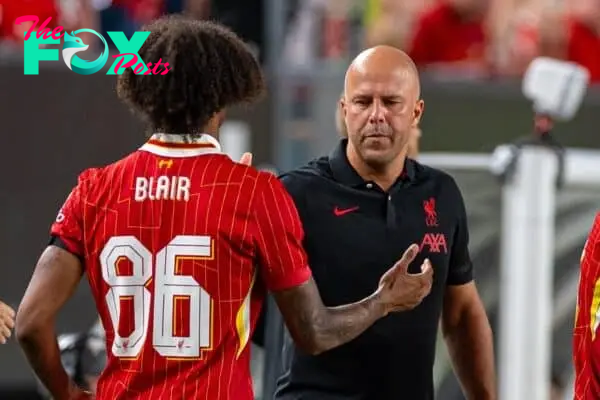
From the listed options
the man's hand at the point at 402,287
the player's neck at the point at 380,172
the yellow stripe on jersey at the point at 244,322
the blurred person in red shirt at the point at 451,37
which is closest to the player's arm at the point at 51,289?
the yellow stripe on jersey at the point at 244,322

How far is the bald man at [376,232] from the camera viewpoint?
14.4 feet

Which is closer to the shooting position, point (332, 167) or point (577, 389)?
point (577, 389)

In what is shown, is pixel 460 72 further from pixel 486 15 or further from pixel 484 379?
pixel 484 379

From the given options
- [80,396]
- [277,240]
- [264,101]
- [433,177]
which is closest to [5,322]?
[80,396]

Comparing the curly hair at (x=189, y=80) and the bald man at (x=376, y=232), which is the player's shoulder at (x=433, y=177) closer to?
the bald man at (x=376, y=232)

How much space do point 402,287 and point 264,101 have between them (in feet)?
15.2

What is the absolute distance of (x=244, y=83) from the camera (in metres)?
3.84

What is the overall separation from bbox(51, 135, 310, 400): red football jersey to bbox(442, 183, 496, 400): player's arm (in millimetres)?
951

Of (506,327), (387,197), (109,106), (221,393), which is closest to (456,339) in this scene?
(387,197)

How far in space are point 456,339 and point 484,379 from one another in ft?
0.51

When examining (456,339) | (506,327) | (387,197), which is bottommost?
(506,327)

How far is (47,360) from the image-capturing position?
386cm

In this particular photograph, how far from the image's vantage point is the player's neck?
4547 millimetres

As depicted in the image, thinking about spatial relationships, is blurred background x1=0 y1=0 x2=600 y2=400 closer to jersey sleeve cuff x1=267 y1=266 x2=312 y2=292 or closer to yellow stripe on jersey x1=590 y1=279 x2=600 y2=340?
yellow stripe on jersey x1=590 y1=279 x2=600 y2=340
